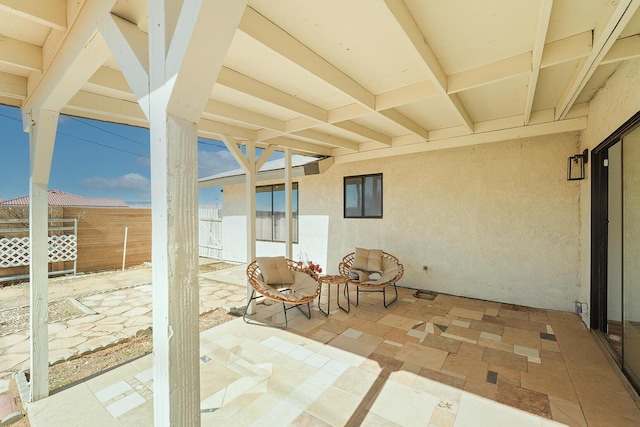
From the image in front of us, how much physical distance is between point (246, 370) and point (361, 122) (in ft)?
12.2

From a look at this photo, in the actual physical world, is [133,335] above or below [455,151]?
below

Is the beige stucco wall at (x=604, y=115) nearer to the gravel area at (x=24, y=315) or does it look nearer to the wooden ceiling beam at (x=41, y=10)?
the wooden ceiling beam at (x=41, y=10)

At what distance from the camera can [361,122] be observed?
4395 millimetres

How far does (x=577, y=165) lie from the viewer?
156 inches

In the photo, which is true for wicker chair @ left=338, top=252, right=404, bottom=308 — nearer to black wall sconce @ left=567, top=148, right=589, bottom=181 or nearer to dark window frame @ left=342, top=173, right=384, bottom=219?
dark window frame @ left=342, top=173, right=384, bottom=219

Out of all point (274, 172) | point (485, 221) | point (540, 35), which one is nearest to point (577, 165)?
point (485, 221)

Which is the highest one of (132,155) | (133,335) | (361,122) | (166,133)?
(132,155)

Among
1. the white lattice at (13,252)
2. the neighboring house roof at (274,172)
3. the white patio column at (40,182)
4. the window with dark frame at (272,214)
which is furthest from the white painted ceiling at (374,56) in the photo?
the white lattice at (13,252)

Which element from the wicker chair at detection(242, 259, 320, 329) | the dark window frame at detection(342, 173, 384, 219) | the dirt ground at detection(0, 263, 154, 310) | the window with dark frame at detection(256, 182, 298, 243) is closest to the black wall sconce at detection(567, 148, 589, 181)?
the dark window frame at detection(342, 173, 384, 219)

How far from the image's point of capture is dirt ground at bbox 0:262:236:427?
8.98 feet

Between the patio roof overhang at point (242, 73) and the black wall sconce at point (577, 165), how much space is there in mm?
448

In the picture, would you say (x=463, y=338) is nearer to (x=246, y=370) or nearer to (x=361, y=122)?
(x=246, y=370)

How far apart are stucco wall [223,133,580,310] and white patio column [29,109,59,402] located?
4989mm

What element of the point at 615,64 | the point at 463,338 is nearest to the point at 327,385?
the point at 463,338
